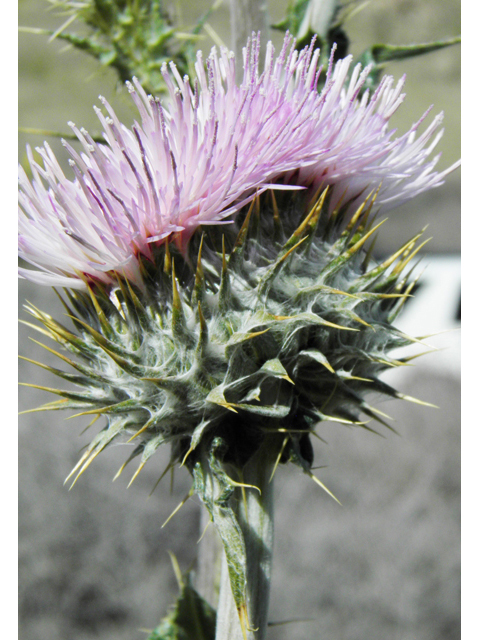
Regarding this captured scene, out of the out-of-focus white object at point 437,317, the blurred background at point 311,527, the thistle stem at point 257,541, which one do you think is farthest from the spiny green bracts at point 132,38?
the out-of-focus white object at point 437,317

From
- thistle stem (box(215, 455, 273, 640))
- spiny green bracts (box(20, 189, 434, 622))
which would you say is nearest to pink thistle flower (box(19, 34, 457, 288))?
spiny green bracts (box(20, 189, 434, 622))

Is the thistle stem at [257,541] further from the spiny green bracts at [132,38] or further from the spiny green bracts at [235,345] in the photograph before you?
the spiny green bracts at [132,38]

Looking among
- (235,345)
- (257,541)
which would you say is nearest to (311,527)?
(257,541)

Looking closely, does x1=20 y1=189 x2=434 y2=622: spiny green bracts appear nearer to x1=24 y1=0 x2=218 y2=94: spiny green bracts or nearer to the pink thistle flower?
the pink thistle flower

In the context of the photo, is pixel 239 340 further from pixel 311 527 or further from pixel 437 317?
pixel 437 317

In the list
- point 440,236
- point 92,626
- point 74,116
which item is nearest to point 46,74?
point 74,116
